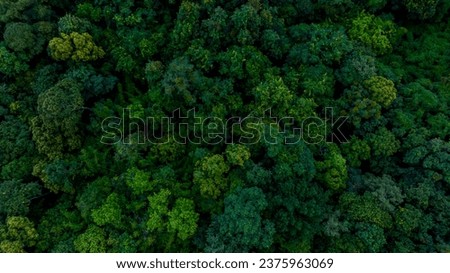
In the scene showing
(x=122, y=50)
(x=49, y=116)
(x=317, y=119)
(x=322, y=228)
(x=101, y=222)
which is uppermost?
(x=122, y=50)

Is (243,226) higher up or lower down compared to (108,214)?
lower down

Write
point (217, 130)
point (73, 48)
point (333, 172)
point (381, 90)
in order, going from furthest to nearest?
1. point (73, 48)
2. point (381, 90)
3. point (217, 130)
4. point (333, 172)

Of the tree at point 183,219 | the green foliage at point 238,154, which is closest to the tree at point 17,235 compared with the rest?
the tree at point 183,219

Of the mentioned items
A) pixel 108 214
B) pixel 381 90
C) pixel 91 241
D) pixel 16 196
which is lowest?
pixel 91 241

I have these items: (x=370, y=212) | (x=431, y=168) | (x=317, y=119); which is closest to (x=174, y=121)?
(x=317, y=119)

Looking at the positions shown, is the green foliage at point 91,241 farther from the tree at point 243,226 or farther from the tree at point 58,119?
the tree at point 243,226

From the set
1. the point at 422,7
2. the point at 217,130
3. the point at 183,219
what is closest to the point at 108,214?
the point at 183,219

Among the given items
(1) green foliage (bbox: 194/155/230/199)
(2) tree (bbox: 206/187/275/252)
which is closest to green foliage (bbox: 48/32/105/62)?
(1) green foliage (bbox: 194/155/230/199)

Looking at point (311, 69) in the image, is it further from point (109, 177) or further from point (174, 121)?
point (109, 177)

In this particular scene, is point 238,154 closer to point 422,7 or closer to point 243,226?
point 243,226
